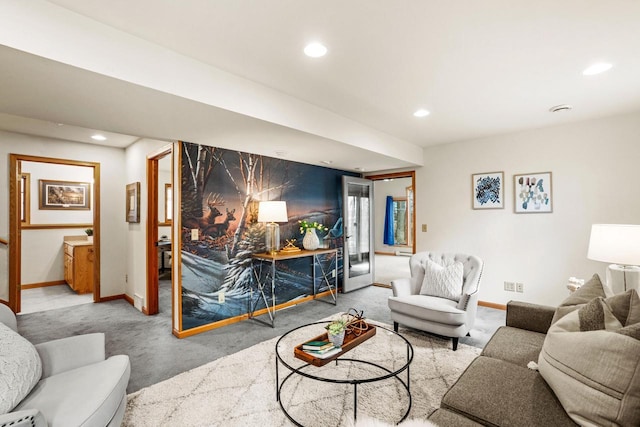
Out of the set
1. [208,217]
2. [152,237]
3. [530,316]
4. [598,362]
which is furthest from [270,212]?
[598,362]

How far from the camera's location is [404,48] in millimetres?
2076

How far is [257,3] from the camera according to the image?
1.63 m

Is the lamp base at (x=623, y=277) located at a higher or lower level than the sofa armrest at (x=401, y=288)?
higher

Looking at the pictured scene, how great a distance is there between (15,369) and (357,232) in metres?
4.71

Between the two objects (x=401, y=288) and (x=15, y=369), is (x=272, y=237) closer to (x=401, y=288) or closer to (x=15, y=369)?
(x=401, y=288)

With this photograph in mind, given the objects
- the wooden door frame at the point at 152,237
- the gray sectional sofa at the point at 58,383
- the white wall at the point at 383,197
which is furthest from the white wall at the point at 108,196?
the white wall at the point at 383,197

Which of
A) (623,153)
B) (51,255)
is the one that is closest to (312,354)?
(623,153)

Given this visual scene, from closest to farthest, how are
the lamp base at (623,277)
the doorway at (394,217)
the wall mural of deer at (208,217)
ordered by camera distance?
the lamp base at (623,277) < the wall mural of deer at (208,217) < the doorway at (394,217)

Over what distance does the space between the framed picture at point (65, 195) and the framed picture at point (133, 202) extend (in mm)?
2184

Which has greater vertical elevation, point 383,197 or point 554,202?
point 383,197

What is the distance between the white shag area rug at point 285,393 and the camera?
1.96 m

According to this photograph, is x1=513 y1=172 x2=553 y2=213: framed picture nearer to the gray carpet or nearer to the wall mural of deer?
the gray carpet

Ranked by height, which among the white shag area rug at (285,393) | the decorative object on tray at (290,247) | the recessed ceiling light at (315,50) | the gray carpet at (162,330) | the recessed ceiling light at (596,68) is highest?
the recessed ceiling light at (596,68)

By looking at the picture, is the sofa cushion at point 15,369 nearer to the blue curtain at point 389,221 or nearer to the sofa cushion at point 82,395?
the sofa cushion at point 82,395
